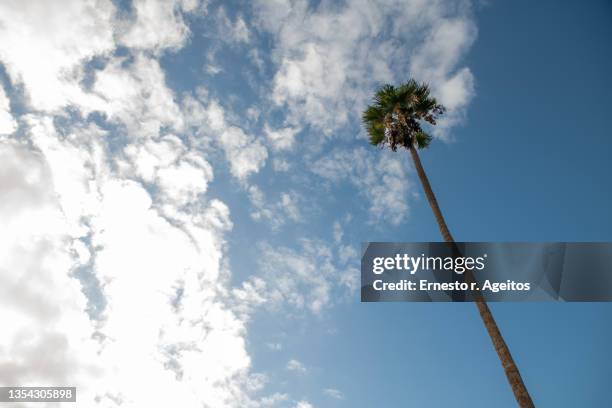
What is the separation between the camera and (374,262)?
1606 cm

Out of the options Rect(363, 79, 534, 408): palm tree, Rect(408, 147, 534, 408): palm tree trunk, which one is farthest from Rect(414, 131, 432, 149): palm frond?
Rect(408, 147, 534, 408): palm tree trunk

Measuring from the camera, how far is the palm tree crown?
1727 centimetres

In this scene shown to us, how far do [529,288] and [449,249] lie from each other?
5912 mm

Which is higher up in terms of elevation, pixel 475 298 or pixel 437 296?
pixel 437 296

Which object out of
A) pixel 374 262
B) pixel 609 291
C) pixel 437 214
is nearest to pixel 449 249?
pixel 437 214

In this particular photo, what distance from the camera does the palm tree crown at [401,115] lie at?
17266 millimetres

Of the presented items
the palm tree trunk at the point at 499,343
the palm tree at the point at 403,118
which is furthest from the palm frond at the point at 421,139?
the palm tree trunk at the point at 499,343

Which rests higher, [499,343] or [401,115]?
[401,115]

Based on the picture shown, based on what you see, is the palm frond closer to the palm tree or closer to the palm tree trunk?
the palm tree

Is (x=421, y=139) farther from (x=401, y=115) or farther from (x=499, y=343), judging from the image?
(x=499, y=343)

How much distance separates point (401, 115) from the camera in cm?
1758

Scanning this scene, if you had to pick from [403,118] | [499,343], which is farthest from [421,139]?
[499,343]

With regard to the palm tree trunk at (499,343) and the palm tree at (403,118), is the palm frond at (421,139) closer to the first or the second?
the palm tree at (403,118)

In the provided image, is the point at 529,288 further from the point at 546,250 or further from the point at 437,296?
the point at 546,250
